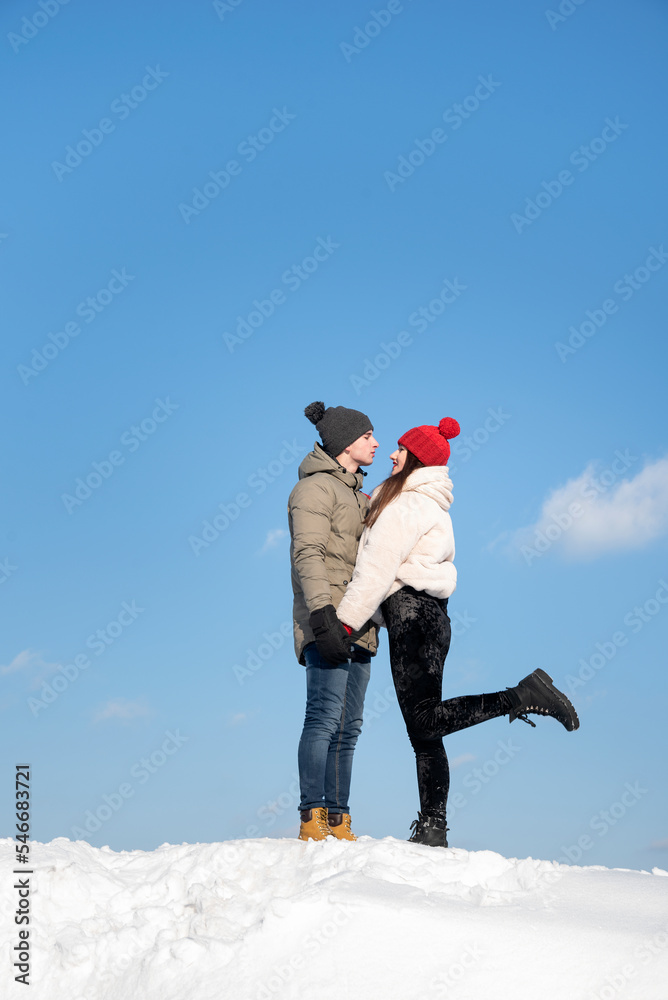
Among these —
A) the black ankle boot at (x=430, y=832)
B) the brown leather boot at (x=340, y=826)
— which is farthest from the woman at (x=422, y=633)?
the brown leather boot at (x=340, y=826)

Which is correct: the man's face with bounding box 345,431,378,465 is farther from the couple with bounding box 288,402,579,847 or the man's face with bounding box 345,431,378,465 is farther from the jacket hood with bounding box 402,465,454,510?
the jacket hood with bounding box 402,465,454,510

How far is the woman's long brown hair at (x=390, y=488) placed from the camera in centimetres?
519

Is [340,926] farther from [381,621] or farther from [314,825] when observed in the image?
[381,621]

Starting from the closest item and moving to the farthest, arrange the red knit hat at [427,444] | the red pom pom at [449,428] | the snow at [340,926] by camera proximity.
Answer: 1. the snow at [340,926]
2. the red knit hat at [427,444]
3. the red pom pom at [449,428]

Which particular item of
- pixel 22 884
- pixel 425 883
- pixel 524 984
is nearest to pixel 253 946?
pixel 425 883

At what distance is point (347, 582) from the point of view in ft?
17.3

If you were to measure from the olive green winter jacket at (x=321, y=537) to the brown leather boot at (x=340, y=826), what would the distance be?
1.01 m

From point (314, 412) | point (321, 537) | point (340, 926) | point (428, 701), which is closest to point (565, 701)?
point (428, 701)

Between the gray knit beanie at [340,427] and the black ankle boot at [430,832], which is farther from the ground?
the gray knit beanie at [340,427]

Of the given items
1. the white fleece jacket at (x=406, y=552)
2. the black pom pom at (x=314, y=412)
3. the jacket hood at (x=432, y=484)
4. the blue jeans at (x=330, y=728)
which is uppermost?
the black pom pom at (x=314, y=412)

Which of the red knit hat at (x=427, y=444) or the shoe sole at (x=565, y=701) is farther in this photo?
the red knit hat at (x=427, y=444)

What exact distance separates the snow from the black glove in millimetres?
1108

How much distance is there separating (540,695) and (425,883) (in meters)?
1.29

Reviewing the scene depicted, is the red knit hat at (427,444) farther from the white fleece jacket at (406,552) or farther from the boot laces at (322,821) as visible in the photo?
the boot laces at (322,821)
